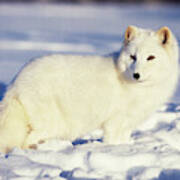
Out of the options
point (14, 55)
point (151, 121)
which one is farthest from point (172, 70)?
point (14, 55)

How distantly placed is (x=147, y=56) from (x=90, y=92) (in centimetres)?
68

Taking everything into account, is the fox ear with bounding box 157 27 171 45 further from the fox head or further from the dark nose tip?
the dark nose tip

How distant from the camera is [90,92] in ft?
12.3

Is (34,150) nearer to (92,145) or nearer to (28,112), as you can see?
(28,112)

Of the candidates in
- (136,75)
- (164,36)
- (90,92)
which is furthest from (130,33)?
(90,92)

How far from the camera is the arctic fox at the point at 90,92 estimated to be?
3.50 m

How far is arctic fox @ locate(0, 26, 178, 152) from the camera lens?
3.50 metres

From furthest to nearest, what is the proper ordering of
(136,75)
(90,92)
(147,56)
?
(90,92) → (147,56) → (136,75)

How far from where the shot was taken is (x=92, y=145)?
3.75 meters

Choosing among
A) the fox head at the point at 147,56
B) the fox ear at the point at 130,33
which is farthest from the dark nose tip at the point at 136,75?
the fox ear at the point at 130,33

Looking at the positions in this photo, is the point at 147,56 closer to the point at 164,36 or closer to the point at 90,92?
the point at 164,36

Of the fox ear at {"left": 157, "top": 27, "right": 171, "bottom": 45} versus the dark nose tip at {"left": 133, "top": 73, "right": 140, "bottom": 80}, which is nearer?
the dark nose tip at {"left": 133, "top": 73, "right": 140, "bottom": 80}

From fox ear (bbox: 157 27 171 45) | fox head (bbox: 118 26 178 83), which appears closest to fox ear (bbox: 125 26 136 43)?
fox head (bbox: 118 26 178 83)

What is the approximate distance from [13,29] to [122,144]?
1396cm
